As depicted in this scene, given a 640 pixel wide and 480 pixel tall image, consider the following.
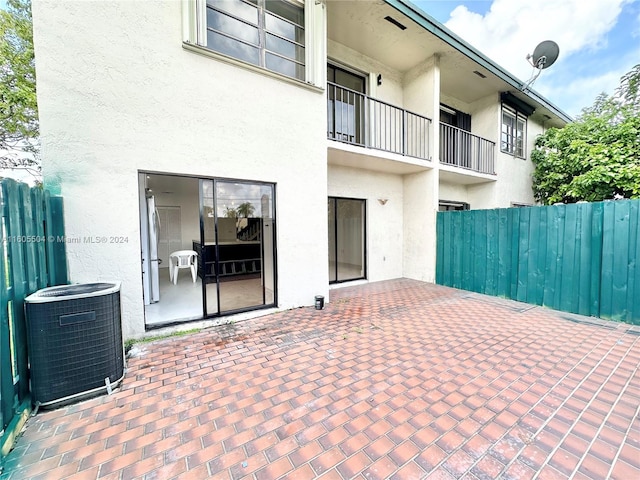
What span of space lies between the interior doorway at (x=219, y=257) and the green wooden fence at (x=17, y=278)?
1.54 m

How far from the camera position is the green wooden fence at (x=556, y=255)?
4.60 metres

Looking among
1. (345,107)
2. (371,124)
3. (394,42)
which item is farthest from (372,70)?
(371,124)

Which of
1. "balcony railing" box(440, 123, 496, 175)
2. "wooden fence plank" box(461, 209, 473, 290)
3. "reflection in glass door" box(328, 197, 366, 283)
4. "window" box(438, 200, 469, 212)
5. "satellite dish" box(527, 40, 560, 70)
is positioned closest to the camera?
"wooden fence plank" box(461, 209, 473, 290)

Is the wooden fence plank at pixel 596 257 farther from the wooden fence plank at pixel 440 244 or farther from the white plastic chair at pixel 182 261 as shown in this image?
the white plastic chair at pixel 182 261

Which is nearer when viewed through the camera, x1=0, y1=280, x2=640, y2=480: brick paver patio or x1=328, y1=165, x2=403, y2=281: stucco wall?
x1=0, y1=280, x2=640, y2=480: brick paver patio

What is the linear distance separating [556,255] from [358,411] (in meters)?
5.62

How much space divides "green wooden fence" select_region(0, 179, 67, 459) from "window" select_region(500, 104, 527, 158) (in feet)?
40.8

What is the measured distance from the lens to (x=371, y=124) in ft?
24.8

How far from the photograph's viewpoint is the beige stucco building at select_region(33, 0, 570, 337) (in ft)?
11.8

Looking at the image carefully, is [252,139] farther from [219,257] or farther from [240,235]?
[219,257]

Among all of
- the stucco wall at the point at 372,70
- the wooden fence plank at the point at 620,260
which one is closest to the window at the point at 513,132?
the stucco wall at the point at 372,70

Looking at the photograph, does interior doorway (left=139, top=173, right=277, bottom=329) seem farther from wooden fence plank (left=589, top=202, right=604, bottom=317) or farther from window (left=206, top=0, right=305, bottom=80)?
wooden fence plank (left=589, top=202, right=604, bottom=317)

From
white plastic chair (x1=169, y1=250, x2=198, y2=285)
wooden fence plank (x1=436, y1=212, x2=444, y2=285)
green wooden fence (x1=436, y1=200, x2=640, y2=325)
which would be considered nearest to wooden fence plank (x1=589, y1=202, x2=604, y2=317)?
green wooden fence (x1=436, y1=200, x2=640, y2=325)

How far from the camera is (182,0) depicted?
407cm
